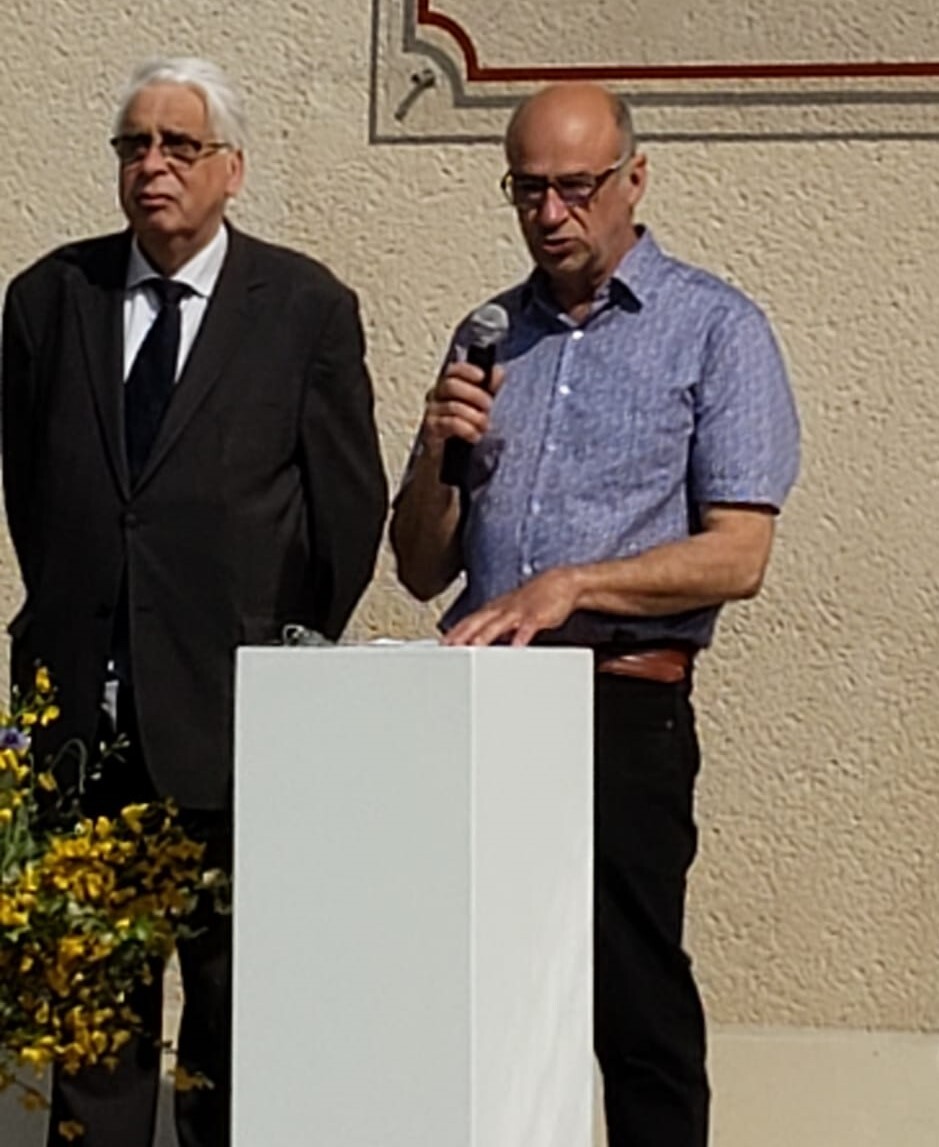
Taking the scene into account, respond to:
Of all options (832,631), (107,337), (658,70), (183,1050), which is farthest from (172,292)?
(832,631)

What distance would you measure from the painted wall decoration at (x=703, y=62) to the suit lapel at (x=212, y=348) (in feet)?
3.58

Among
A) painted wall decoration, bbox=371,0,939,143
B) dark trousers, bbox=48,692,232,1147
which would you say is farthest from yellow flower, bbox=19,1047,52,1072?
painted wall decoration, bbox=371,0,939,143

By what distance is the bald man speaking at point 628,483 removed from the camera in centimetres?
396

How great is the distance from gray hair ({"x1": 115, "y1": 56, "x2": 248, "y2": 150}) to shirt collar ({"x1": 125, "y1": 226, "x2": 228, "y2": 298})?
16 centimetres

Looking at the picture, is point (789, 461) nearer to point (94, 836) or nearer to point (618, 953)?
point (618, 953)

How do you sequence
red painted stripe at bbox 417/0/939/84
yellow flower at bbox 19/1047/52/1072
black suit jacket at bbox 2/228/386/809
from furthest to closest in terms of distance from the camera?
red painted stripe at bbox 417/0/939/84
black suit jacket at bbox 2/228/386/809
yellow flower at bbox 19/1047/52/1072

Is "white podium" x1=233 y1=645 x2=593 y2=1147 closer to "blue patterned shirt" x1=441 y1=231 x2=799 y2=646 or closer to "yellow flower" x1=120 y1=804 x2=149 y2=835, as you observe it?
"blue patterned shirt" x1=441 y1=231 x2=799 y2=646

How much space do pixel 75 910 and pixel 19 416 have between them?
2.77 feet

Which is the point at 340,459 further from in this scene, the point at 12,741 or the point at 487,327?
the point at 12,741

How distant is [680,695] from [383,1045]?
973mm

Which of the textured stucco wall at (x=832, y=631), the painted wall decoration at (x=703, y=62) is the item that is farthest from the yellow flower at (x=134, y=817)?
the painted wall decoration at (x=703, y=62)

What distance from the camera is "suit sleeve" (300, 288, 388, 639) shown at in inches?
171

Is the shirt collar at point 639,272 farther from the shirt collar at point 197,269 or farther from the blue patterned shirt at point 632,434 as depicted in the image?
the shirt collar at point 197,269

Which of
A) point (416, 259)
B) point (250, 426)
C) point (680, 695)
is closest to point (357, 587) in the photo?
point (250, 426)
